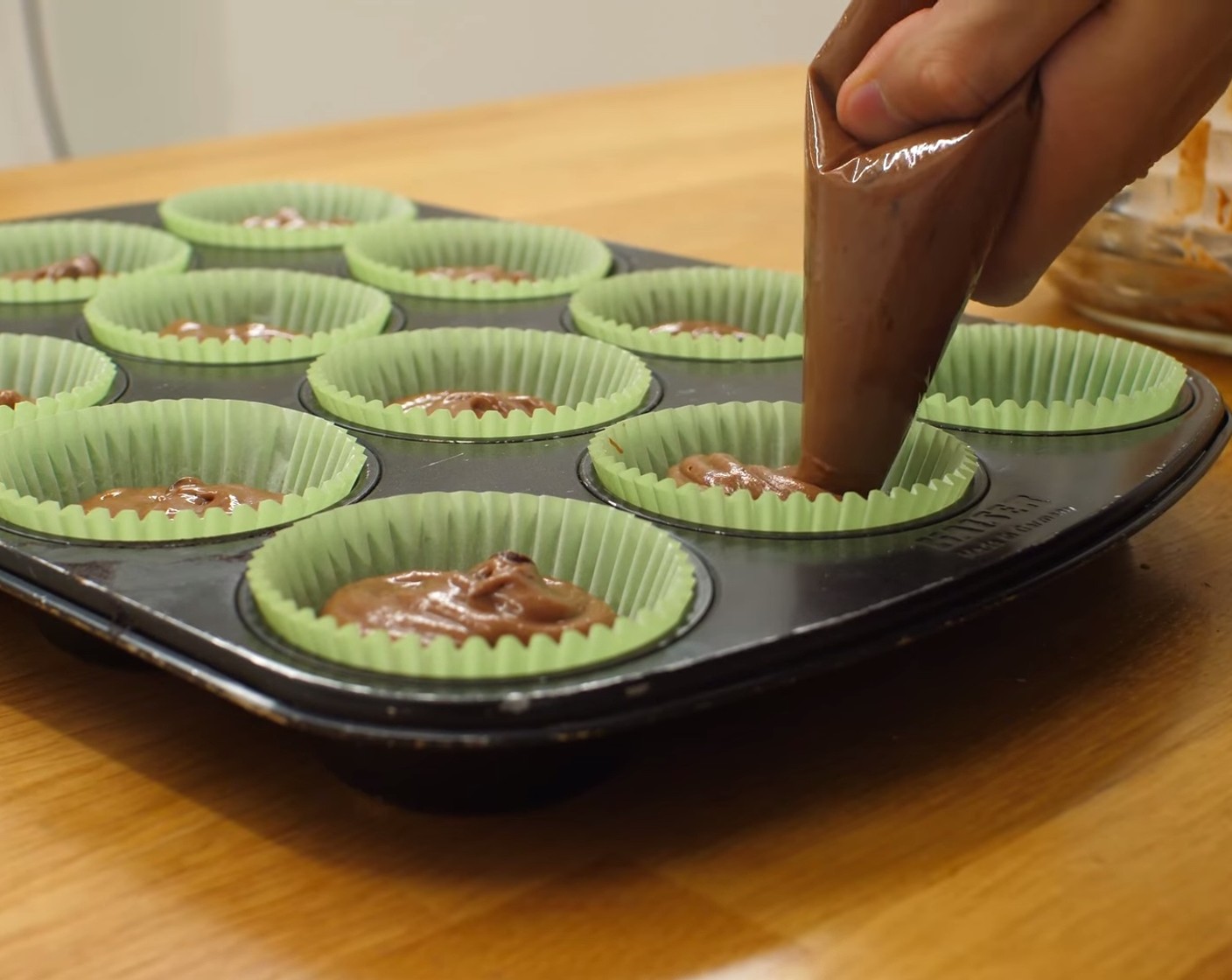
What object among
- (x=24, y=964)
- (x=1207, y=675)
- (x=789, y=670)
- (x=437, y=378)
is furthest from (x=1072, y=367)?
(x=24, y=964)

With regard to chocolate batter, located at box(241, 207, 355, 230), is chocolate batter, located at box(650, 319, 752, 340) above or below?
below

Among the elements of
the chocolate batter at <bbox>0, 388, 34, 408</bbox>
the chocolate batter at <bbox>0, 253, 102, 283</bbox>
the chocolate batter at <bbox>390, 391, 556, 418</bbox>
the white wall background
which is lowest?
the white wall background

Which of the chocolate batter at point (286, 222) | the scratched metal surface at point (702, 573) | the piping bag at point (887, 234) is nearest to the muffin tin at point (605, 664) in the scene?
the scratched metal surface at point (702, 573)

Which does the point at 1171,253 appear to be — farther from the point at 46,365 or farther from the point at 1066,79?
the point at 46,365

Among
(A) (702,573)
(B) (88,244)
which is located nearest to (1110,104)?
(A) (702,573)

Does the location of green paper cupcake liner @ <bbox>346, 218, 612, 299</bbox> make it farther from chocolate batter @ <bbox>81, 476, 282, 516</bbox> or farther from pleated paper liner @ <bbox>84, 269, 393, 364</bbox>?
chocolate batter @ <bbox>81, 476, 282, 516</bbox>

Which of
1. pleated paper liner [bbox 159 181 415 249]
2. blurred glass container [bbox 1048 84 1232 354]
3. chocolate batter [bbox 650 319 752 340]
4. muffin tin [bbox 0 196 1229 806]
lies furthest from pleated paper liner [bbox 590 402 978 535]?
pleated paper liner [bbox 159 181 415 249]

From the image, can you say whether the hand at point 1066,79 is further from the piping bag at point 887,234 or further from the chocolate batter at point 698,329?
the chocolate batter at point 698,329
